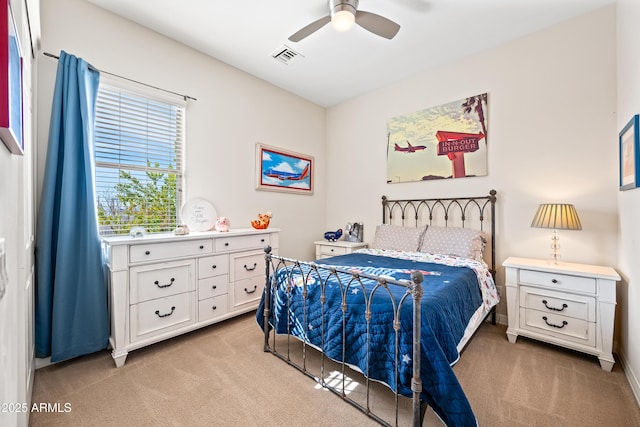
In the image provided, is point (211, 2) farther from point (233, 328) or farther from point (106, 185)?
point (233, 328)

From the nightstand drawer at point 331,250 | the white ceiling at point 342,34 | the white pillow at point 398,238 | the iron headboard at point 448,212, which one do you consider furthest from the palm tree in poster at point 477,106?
the nightstand drawer at point 331,250

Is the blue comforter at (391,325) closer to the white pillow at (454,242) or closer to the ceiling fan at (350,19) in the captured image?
the white pillow at (454,242)

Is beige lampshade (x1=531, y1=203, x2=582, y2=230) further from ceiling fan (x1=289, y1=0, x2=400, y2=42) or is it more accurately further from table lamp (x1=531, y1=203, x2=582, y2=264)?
A: ceiling fan (x1=289, y1=0, x2=400, y2=42)

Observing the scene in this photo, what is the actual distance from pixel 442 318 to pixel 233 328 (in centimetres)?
201

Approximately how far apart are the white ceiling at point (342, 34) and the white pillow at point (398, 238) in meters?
1.96

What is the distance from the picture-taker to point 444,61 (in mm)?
3125

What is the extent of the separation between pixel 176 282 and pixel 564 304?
125 inches

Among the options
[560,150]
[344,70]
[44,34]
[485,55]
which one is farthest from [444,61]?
[44,34]

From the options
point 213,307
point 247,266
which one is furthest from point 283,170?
point 213,307

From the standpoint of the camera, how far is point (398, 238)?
10.6 ft

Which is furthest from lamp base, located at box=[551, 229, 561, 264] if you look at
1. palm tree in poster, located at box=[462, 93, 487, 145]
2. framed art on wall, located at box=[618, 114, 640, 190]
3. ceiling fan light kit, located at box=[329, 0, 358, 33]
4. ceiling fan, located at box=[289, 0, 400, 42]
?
ceiling fan light kit, located at box=[329, 0, 358, 33]

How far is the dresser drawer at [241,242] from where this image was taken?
2.62 m

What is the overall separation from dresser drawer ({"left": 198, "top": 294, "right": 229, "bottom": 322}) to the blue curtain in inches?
26.9

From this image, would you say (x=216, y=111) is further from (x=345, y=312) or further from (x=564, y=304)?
(x=564, y=304)
